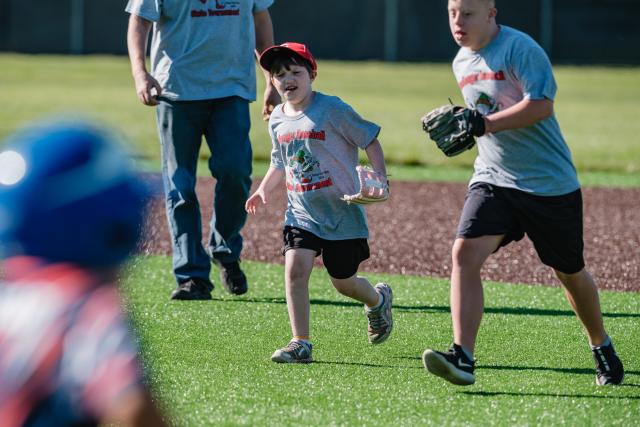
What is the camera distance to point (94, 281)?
1.83m

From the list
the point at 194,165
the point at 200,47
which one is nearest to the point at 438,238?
the point at 194,165

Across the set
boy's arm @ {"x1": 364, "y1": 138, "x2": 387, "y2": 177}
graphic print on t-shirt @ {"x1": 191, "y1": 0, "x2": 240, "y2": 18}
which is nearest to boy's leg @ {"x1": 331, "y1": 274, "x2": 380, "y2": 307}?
boy's arm @ {"x1": 364, "y1": 138, "x2": 387, "y2": 177}

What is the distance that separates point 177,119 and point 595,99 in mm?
21611

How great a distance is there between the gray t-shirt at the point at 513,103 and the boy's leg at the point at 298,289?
2.92 ft

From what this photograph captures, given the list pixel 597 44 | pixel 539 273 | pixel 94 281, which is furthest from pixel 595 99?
pixel 94 281

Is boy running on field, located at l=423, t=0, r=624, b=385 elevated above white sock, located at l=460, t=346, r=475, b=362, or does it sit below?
above

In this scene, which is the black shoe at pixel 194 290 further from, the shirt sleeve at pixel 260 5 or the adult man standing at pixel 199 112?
the shirt sleeve at pixel 260 5

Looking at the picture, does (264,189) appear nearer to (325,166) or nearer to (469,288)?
(325,166)

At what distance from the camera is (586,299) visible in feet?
15.6

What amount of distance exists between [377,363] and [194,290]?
5.74 ft

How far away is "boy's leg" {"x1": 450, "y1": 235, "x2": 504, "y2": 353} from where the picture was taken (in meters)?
4.64

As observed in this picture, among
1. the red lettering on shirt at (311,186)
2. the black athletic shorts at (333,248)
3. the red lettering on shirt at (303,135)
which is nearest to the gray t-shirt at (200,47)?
the red lettering on shirt at (303,135)

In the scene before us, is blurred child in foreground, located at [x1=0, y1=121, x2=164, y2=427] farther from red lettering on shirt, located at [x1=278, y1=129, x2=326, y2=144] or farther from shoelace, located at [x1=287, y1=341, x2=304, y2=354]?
red lettering on shirt, located at [x1=278, y1=129, x2=326, y2=144]

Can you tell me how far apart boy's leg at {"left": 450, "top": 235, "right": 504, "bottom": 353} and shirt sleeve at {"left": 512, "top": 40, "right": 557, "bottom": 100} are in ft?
1.93
